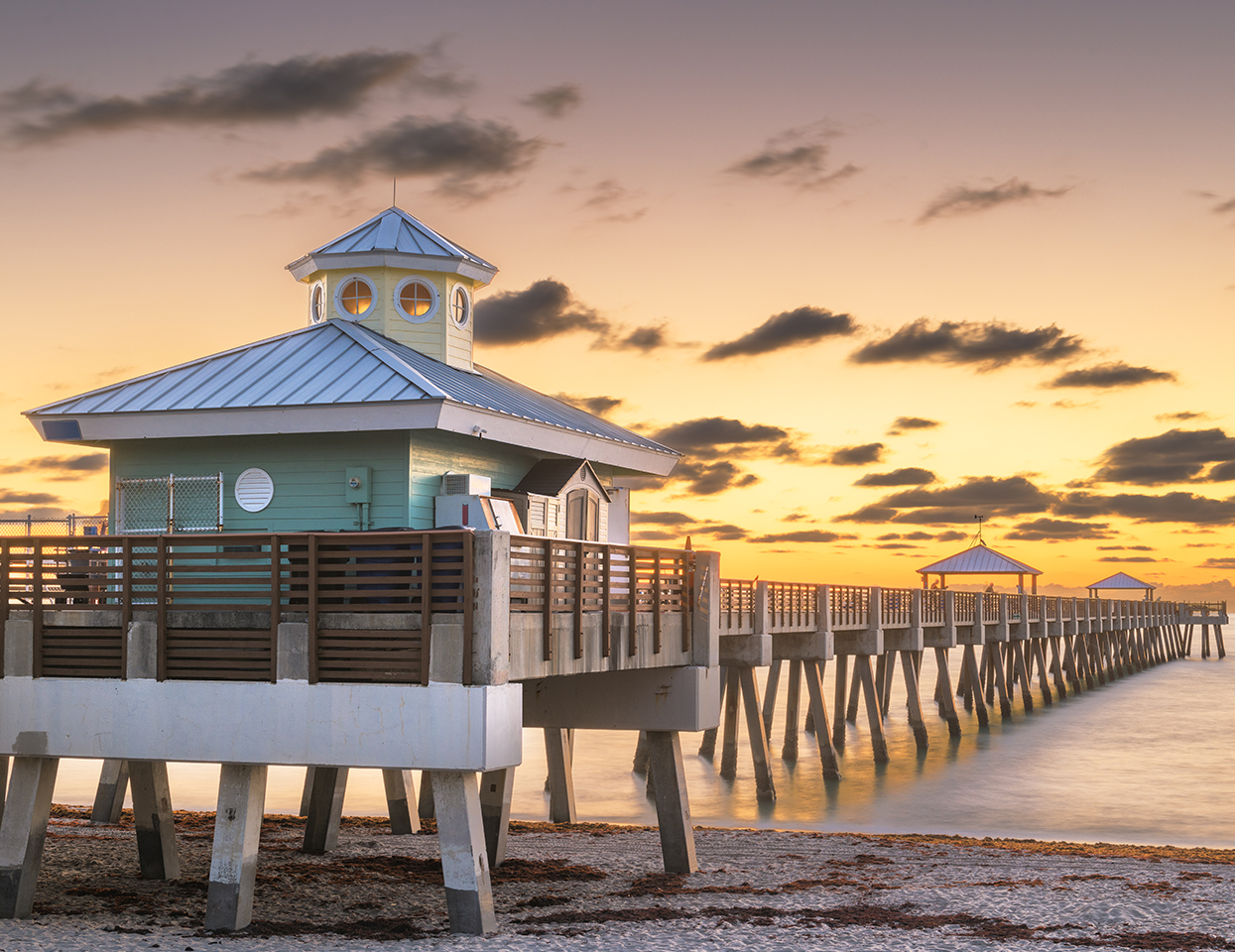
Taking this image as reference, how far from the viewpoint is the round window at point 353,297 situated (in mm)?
18547

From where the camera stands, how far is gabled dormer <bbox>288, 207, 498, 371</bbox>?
1834cm

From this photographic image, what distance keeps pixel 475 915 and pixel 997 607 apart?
1496 inches

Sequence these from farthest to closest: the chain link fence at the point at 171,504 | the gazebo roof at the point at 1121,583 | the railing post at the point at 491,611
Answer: the gazebo roof at the point at 1121,583 < the chain link fence at the point at 171,504 < the railing post at the point at 491,611

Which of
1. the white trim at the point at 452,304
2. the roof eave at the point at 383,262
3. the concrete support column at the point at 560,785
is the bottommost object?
the concrete support column at the point at 560,785

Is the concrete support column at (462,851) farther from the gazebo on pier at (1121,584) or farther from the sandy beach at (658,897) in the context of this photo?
the gazebo on pier at (1121,584)

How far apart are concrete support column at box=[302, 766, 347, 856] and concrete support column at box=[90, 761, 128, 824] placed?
581 cm

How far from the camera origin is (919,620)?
36.2 meters

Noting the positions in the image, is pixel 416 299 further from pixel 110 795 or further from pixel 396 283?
pixel 110 795

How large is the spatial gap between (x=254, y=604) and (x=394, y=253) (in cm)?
782

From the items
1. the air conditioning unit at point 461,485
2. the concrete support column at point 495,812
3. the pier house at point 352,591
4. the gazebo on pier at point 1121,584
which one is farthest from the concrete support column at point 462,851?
the gazebo on pier at point 1121,584

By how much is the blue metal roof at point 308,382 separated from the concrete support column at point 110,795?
27.1ft

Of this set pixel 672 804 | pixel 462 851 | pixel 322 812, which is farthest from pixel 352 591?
pixel 322 812

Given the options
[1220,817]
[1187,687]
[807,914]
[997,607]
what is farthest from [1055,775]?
[1187,687]

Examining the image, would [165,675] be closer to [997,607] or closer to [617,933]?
[617,933]
